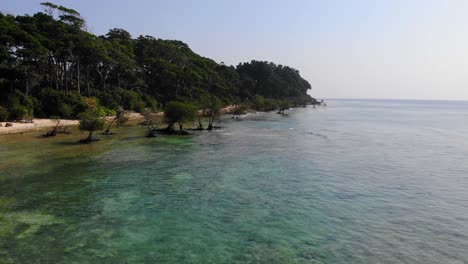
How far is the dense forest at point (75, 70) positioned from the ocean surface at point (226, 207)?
78.6 feet

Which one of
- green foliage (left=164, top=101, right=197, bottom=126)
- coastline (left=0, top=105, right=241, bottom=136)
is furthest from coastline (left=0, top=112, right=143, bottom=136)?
green foliage (left=164, top=101, right=197, bottom=126)

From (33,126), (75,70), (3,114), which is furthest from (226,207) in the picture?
(75,70)

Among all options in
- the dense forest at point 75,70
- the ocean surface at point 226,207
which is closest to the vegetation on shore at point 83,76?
the dense forest at point 75,70

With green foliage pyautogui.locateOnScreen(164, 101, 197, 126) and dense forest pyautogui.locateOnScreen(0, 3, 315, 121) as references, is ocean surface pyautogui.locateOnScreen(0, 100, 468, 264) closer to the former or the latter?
green foliage pyautogui.locateOnScreen(164, 101, 197, 126)

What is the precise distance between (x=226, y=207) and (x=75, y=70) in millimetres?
78916

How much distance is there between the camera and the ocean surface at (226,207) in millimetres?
14914

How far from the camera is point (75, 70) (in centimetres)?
8688

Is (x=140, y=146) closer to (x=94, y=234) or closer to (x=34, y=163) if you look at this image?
(x=34, y=163)

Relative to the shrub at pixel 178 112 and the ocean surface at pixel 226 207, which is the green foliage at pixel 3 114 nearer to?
the ocean surface at pixel 226 207

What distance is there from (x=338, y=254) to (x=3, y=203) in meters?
18.8

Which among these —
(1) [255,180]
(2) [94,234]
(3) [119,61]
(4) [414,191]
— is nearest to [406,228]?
(4) [414,191]

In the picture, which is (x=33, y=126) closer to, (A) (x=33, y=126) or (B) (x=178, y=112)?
(A) (x=33, y=126)

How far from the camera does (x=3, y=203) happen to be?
20562 mm

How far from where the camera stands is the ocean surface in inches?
587
